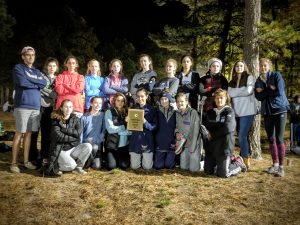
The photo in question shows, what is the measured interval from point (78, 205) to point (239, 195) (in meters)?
2.54

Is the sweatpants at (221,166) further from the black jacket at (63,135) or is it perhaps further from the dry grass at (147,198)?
the black jacket at (63,135)

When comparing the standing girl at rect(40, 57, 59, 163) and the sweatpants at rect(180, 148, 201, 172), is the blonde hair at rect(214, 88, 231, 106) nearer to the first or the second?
the sweatpants at rect(180, 148, 201, 172)

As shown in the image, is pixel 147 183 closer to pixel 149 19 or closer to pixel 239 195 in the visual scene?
pixel 239 195

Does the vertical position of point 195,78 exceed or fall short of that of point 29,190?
it exceeds it

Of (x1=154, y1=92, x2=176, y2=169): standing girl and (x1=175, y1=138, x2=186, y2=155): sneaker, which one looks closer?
(x1=175, y1=138, x2=186, y2=155): sneaker

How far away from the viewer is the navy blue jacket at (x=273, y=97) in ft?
21.5

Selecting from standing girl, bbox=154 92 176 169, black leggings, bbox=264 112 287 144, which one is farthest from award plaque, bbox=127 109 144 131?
black leggings, bbox=264 112 287 144

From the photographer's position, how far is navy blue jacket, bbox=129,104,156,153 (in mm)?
7055

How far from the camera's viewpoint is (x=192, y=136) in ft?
22.8

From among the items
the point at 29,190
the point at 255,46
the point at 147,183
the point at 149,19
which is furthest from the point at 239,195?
the point at 149,19

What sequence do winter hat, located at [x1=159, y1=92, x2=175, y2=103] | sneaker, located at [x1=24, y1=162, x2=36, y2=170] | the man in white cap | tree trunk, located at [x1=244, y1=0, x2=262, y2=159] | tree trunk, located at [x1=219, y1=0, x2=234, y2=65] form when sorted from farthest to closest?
tree trunk, located at [x1=219, y1=0, x2=234, y2=65]
tree trunk, located at [x1=244, y1=0, x2=262, y2=159]
winter hat, located at [x1=159, y1=92, x2=175, y2=103]
sneaker, located at [x1=24, y1=162, x2=36, y2=170]
the man in white cap

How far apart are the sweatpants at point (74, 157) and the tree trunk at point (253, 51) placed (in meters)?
4.24

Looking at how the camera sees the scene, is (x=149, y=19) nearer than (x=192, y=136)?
No

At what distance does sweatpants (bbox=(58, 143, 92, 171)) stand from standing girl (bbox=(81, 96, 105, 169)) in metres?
0.30
